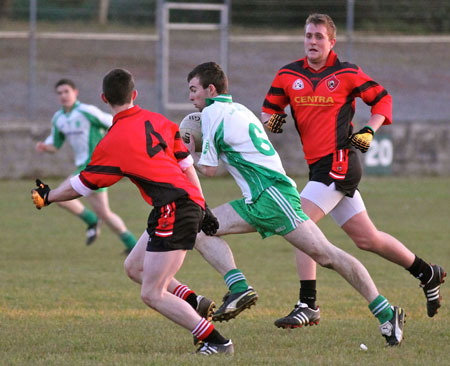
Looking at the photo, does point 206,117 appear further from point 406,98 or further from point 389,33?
point 406,98

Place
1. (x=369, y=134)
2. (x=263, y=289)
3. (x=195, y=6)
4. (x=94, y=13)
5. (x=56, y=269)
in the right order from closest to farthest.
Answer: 1. (x=369, y=134)
2. (x=263, y=289)
3. (x=56, y=269)
4. (x=195, y=6)
5. (x=94, y=13)

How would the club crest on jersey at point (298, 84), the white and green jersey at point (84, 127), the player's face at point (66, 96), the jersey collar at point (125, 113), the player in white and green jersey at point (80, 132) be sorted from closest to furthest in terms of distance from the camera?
the jersey collar at point (125, 113) → the club crest on jersey at point (298, 84) → the player in white and green jersey at point (80, 132) → the white and green jersey at point (84, 127) → the player's face at point (66, 96)

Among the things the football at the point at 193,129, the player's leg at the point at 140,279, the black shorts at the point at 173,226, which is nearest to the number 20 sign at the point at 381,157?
the football at the point at 193,129

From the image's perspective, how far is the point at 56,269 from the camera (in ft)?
32.9

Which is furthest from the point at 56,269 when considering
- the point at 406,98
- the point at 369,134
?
the point at 406,98

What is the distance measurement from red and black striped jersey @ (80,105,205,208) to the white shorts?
4.33 ft

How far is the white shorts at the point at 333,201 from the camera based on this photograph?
686cm

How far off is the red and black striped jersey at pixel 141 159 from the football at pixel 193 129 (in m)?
0.80

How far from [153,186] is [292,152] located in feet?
Answer: 47.1

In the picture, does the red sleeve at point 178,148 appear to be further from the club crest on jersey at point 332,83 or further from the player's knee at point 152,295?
the club crest on jersey at point 332,83

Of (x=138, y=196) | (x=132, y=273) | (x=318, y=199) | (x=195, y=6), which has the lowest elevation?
(x=138, y=196)

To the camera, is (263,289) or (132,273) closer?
(132,273)

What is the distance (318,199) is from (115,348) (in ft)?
5.94

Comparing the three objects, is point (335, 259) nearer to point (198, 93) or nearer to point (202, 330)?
point (202, 330)
